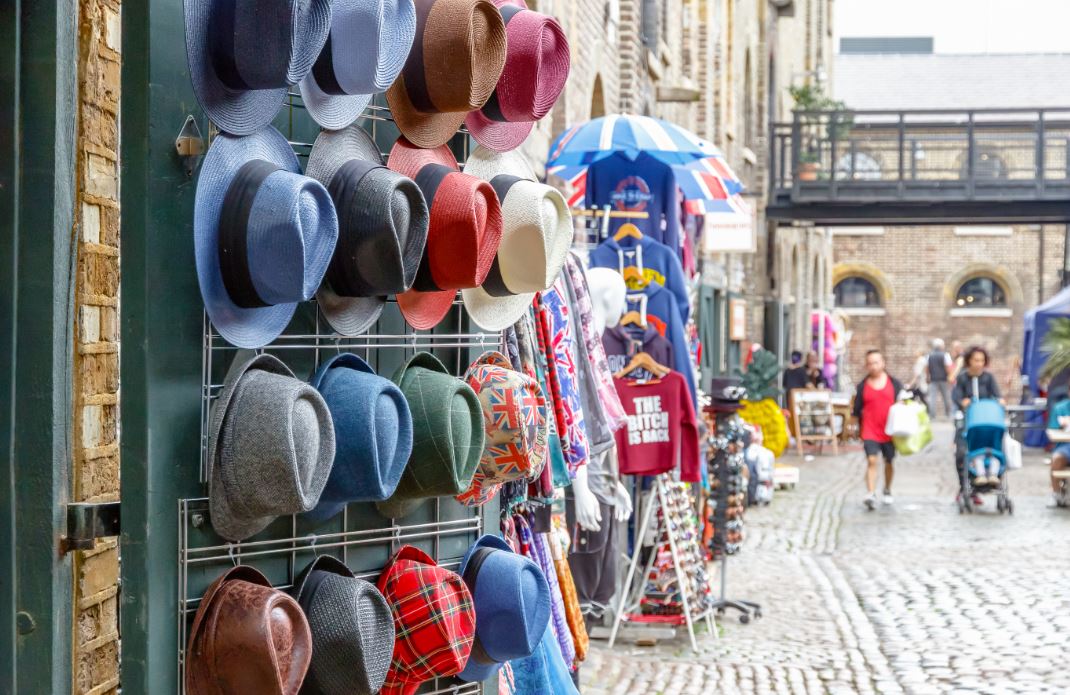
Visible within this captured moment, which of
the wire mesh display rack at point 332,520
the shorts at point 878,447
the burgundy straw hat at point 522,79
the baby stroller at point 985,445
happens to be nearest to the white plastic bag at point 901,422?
the shorts at point 878,447

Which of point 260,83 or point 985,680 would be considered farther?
point 985,680

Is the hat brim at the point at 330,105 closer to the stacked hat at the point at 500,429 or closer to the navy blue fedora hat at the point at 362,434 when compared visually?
the navy blue fedora hat at the point at 362,434

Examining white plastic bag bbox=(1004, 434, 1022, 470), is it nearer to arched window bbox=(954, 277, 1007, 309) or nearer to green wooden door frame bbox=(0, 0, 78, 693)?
green wooden door frame bbox=(0, 0, 78, 693)

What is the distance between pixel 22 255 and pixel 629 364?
4.99 metres

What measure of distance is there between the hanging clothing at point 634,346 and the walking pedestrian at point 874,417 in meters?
8.26

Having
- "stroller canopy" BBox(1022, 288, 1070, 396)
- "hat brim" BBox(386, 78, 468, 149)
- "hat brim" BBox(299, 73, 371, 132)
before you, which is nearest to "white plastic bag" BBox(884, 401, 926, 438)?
"stroller canopy" BBox(1022, 288, 1070, 396)

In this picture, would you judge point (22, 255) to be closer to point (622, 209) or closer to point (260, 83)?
point (260, 83)

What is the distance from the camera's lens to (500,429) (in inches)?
142

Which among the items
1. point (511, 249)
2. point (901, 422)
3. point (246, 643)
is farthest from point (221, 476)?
point (901, 422)

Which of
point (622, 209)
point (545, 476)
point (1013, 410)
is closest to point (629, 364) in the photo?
point (622, 209)

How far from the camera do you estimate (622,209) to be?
8258 millimetres

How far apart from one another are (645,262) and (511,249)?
439cm

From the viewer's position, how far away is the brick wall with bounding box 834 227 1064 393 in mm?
40594

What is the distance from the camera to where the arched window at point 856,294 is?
4162 centimetres
